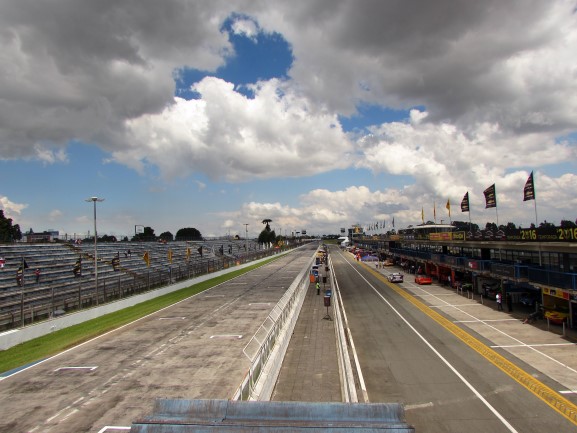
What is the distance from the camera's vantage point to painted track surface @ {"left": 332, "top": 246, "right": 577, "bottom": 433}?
1280 centimetres

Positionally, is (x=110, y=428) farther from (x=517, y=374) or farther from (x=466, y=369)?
(x=517, y=374)

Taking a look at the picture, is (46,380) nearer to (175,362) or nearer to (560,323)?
(175,362)

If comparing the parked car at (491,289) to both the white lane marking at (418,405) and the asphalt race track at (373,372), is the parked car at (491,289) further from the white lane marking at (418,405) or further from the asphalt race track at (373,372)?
the white lane marking at (418,405)

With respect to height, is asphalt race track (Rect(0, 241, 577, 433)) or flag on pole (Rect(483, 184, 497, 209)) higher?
flag on pole (Rect(483, 184, 497, 209))

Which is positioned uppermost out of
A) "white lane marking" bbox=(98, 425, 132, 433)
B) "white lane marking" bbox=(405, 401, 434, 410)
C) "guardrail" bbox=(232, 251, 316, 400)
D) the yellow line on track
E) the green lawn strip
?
"guardrail" bbox=(232, 251, 316, 400)

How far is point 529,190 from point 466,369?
18583mm

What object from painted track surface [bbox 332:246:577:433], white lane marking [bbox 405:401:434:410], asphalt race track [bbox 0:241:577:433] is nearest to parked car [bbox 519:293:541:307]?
painted track surface [bbox 332:246:577:433]

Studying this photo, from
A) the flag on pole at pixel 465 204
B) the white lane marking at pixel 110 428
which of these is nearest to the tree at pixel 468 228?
the flag on pole at pixel 465 204

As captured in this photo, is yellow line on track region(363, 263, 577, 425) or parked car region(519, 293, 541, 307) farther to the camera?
parked car region(519, 293, 541, 307)

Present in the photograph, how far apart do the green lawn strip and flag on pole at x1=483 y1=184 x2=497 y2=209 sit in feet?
103

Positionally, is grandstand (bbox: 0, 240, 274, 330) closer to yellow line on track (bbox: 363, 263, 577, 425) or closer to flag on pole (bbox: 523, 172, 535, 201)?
yellow line on track (bbox: 363, 263, 577, 425)

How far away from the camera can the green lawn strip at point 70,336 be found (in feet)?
71.6

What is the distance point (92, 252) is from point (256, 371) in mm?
49968

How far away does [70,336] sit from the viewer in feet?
87.4
